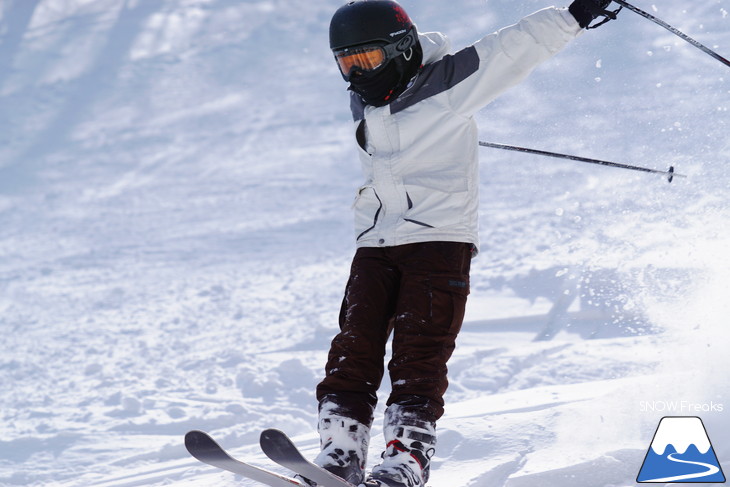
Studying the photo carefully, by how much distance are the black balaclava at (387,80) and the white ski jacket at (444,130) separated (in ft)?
0.13

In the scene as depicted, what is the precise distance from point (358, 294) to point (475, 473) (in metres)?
1.72

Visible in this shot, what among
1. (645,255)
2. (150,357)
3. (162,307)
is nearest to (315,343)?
(150,357)

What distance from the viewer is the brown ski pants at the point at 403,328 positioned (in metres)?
2.80

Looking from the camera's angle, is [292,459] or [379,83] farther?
[379,83]

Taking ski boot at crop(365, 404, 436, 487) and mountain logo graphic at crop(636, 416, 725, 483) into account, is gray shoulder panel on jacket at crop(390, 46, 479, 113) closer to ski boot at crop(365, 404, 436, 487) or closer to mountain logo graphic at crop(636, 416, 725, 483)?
A: ski boot at crop(365, 404, 436, 487)

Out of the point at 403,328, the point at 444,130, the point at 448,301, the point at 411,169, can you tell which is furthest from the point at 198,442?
the point at 444,130

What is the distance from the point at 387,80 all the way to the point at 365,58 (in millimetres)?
120

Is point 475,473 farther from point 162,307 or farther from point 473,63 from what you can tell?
point 162,307

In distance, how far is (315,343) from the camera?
880 cm

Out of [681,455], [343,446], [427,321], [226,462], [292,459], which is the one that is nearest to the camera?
[292,459]

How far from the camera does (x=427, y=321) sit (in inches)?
112

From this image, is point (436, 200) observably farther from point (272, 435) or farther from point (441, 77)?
point (272, 435)

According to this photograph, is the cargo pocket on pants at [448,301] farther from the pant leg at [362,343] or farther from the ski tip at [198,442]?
the ski tip at [198,442]

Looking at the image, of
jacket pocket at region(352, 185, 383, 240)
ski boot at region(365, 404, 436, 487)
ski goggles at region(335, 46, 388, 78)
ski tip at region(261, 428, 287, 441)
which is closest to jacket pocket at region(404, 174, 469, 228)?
jacket pocket at region(352, 185, 383, 240)
